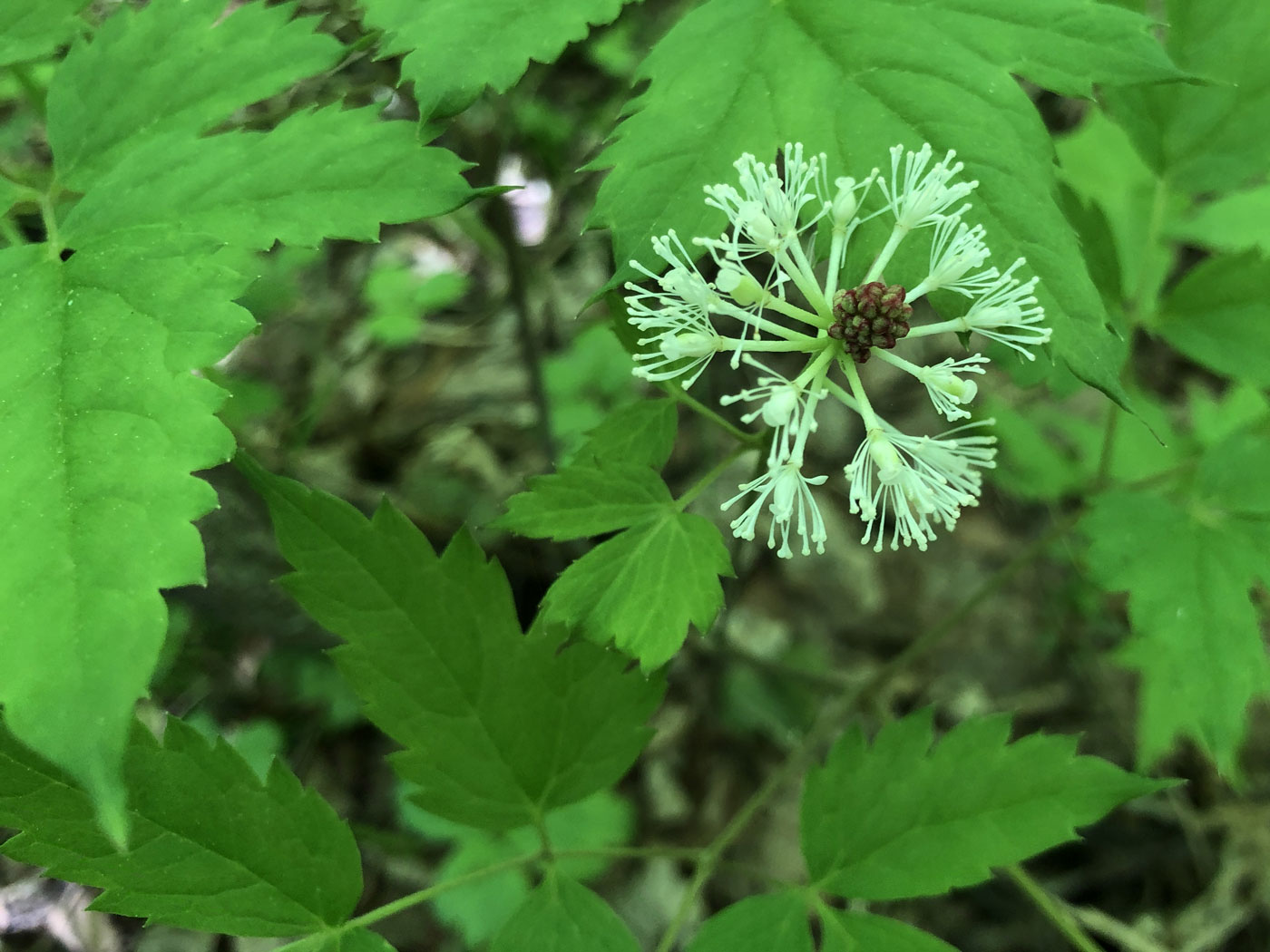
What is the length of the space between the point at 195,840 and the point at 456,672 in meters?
0.32

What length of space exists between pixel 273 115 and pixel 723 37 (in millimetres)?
644

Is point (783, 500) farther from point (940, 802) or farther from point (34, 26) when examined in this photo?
point (34, 26)

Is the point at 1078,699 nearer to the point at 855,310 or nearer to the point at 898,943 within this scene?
the point at 898,943

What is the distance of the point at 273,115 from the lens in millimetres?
1151

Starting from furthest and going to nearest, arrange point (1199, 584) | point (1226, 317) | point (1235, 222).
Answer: point (1235, 222) < point (1226, 317) < point (1199, 584)

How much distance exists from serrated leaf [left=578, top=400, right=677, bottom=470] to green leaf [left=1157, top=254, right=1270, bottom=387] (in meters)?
0.84

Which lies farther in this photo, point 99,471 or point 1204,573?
point 1204,573

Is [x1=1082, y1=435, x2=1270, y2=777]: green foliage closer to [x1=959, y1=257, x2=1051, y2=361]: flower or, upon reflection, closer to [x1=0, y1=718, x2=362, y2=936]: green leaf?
[x1=959, y1=257, x2=1051, y2=361]: flower

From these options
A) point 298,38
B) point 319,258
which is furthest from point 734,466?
point 319,258

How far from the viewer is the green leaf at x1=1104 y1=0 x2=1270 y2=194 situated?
3.53ft

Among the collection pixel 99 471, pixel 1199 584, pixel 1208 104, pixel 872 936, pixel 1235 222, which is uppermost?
pixel 99 471

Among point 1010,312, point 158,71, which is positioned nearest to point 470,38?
point 158,71

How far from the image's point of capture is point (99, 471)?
72 centimetres

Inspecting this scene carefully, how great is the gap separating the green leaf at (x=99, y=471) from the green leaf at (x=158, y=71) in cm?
17
